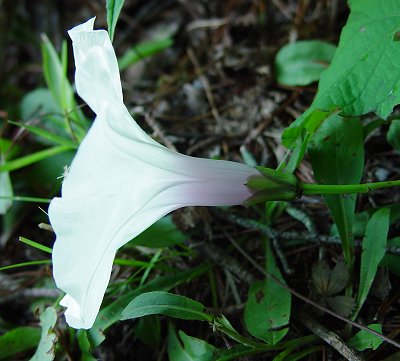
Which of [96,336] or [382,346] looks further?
[96,336]

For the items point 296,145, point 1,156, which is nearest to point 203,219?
point 296,145

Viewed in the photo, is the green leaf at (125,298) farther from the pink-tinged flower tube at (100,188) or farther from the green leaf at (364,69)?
the green leaf at (364,69)

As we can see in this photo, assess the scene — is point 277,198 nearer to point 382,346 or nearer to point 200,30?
point 382,346

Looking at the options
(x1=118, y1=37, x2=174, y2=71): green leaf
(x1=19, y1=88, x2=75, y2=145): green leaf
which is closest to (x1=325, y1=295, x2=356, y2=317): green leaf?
(x1=19, y1=88, x2=75, y2=145): green leaf

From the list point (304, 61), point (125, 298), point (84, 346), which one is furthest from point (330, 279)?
point (304, 61)

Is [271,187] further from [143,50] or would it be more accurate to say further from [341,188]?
[143,50]

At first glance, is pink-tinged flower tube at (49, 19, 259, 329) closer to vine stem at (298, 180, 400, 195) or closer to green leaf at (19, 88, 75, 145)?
vine stem at (298, 180, 400, 195)
